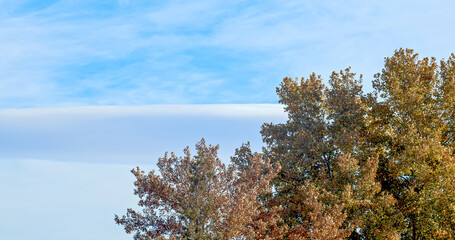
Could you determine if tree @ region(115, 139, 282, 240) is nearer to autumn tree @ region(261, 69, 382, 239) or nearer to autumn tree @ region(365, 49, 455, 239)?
autumn tree @ region(261, 69, 382, 239)

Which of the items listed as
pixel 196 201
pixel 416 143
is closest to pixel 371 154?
pixel 416 143

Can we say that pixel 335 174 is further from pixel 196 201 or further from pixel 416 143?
pixel 196 201

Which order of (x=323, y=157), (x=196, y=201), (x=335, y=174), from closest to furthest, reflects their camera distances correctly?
(x=196, y=201) → (x=335, y=174) → (x=323, y=157)

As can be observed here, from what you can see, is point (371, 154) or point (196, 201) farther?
point (371, 154)

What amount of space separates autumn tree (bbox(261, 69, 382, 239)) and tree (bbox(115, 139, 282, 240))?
424cm

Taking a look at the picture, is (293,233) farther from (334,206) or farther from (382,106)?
(382,106)

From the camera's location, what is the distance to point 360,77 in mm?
35094

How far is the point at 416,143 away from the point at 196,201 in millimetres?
14352

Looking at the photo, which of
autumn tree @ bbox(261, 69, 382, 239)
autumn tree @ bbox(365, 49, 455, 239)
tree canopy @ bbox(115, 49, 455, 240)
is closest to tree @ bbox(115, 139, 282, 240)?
tree canopy @ bbox(115, 49, 455, 240)

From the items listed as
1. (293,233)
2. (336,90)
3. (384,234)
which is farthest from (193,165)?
(336,90)

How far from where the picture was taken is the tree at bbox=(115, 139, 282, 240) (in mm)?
23797

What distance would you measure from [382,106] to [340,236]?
10.3 m

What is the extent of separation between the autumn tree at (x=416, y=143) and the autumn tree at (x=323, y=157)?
1432mm

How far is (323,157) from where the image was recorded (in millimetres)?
32594
